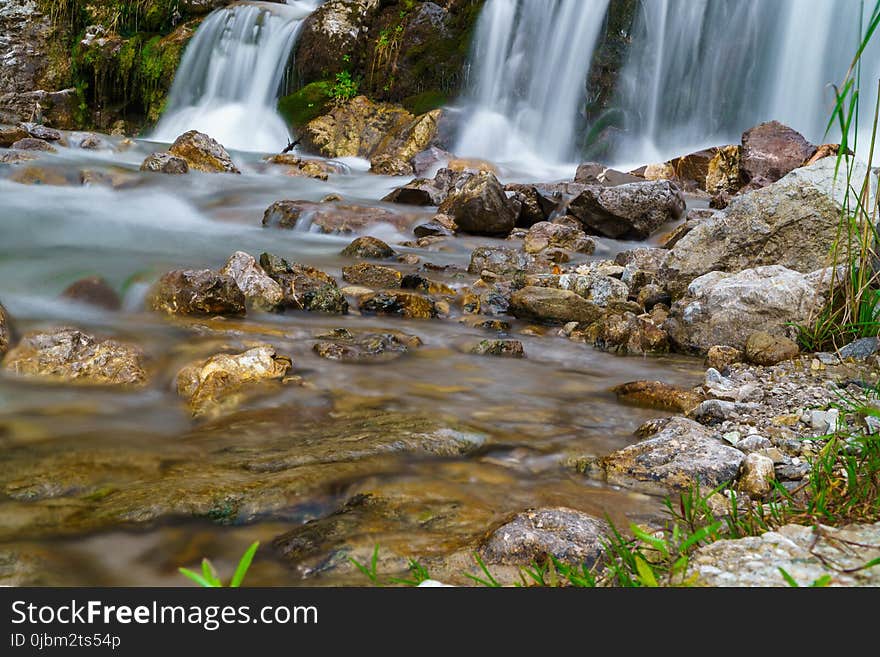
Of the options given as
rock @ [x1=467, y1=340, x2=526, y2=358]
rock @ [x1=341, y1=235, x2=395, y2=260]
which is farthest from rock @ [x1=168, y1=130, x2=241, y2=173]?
rock @ [x1=467, y1=340, x2=526, y2=358]

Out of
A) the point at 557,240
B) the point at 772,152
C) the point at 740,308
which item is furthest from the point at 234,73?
the point at 740,308

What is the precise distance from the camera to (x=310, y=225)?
896 cm

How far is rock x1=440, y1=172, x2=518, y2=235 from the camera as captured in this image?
916 centimetres

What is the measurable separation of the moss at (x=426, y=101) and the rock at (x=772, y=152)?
8267mm

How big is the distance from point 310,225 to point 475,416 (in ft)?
20.0

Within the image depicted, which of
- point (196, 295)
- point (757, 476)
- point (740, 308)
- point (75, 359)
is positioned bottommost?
point (75, 359)

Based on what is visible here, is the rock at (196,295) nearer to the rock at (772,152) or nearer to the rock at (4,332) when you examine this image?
the rock at (4,332)

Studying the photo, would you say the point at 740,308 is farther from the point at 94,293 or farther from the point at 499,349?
the point at 94,293

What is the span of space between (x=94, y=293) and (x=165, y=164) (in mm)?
6668

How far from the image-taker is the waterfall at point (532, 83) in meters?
16.0

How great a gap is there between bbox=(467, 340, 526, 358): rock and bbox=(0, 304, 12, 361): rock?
287cm

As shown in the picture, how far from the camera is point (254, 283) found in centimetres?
546

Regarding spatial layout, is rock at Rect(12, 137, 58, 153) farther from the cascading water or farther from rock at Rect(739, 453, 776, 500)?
rock at Rect(739, 453, 776, 500)

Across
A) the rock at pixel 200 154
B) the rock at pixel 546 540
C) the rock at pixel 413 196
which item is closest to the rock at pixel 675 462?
the rock at pixel 546 540
